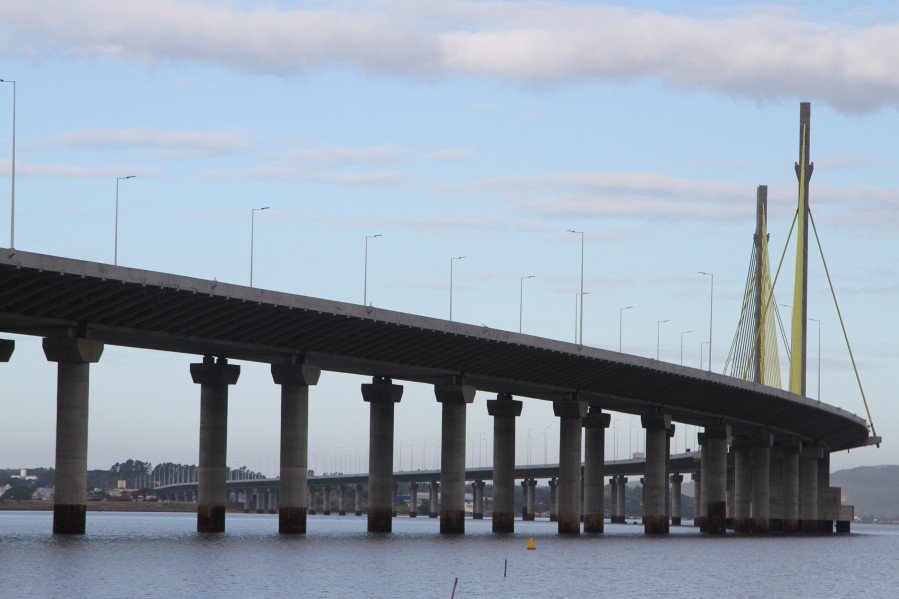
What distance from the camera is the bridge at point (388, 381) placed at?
286ft

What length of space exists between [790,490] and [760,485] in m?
11.2

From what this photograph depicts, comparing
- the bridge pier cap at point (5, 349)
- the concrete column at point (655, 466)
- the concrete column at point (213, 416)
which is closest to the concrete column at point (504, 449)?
the concrete column at point (655, 466)

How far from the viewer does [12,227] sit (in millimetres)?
77750

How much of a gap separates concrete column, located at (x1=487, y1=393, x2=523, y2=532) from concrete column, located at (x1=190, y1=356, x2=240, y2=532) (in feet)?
102

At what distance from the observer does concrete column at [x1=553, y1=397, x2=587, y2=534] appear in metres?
132

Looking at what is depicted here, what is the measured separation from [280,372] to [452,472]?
21.0m

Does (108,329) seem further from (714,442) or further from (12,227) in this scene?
(714,442)

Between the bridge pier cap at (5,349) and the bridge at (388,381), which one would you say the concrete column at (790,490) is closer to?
the bridge at (388,381)

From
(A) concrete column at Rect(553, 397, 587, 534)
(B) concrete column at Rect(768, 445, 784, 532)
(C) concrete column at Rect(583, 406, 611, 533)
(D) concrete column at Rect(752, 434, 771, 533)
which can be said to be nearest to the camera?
(A) concrete column at Rect(553, 397, 587, 534)

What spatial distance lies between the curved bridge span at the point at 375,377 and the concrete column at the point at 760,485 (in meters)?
0.15

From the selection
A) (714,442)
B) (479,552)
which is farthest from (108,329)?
(714,442)

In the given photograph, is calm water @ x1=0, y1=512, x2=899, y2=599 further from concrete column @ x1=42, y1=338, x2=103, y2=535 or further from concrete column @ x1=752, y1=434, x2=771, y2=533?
concrete column @ x1=752, y1=434, x2=771, y2=533

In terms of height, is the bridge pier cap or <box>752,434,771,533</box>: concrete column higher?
the bridge pier cap

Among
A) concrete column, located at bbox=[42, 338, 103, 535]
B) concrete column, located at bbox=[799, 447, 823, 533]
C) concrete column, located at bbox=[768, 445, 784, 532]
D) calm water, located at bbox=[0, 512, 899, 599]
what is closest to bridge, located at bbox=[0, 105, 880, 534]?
concrete column, located at bbox=[42, 338, 103, 535]
